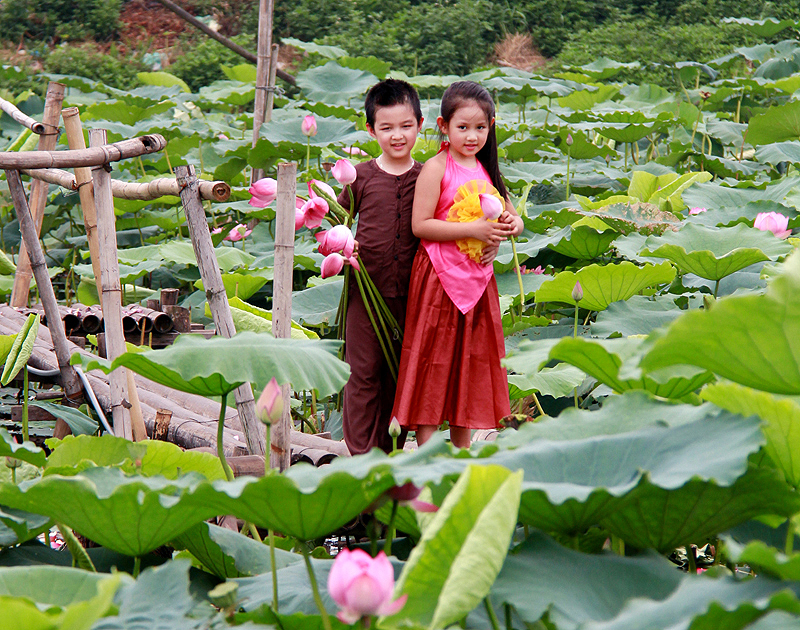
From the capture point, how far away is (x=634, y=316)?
6.00 ft

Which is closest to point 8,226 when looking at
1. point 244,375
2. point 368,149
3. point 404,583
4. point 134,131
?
point 134,131

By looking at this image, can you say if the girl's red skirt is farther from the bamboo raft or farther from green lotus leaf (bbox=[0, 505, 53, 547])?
green lotus leaf (bbox=[0, 505, 53, 547])

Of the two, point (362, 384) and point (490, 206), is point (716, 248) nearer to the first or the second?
point (490, 206)

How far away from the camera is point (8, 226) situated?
14.4 feet

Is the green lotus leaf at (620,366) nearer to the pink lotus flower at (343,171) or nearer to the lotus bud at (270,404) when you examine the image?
the lotus bud at (270,404)

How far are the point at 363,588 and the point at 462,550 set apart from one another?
0.08 meters

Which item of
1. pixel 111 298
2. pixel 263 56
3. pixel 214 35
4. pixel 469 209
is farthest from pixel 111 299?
pixel 214 35

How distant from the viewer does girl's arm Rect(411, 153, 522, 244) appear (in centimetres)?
157

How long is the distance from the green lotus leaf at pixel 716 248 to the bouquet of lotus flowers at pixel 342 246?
1.91ft

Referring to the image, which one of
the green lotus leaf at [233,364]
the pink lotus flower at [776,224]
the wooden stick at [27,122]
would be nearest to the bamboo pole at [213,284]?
the green lotus leaf at [233,364]

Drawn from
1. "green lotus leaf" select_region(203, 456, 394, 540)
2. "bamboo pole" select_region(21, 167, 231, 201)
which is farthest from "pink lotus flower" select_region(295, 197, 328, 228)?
"green lotus leaf" select_region(203, 456, 394, 540)

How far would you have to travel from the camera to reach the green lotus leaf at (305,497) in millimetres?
735

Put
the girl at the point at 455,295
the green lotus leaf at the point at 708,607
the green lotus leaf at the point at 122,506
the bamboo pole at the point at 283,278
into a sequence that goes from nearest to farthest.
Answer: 1. the green lotus leaf at the point at 708,607
2. the green lotus leaf at the point at 122,506
3. the bamboo pole at the point at 283,278
4. the girl at the point at 455,295

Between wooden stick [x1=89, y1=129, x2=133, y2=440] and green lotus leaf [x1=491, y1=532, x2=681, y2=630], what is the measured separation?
1.00 meters
